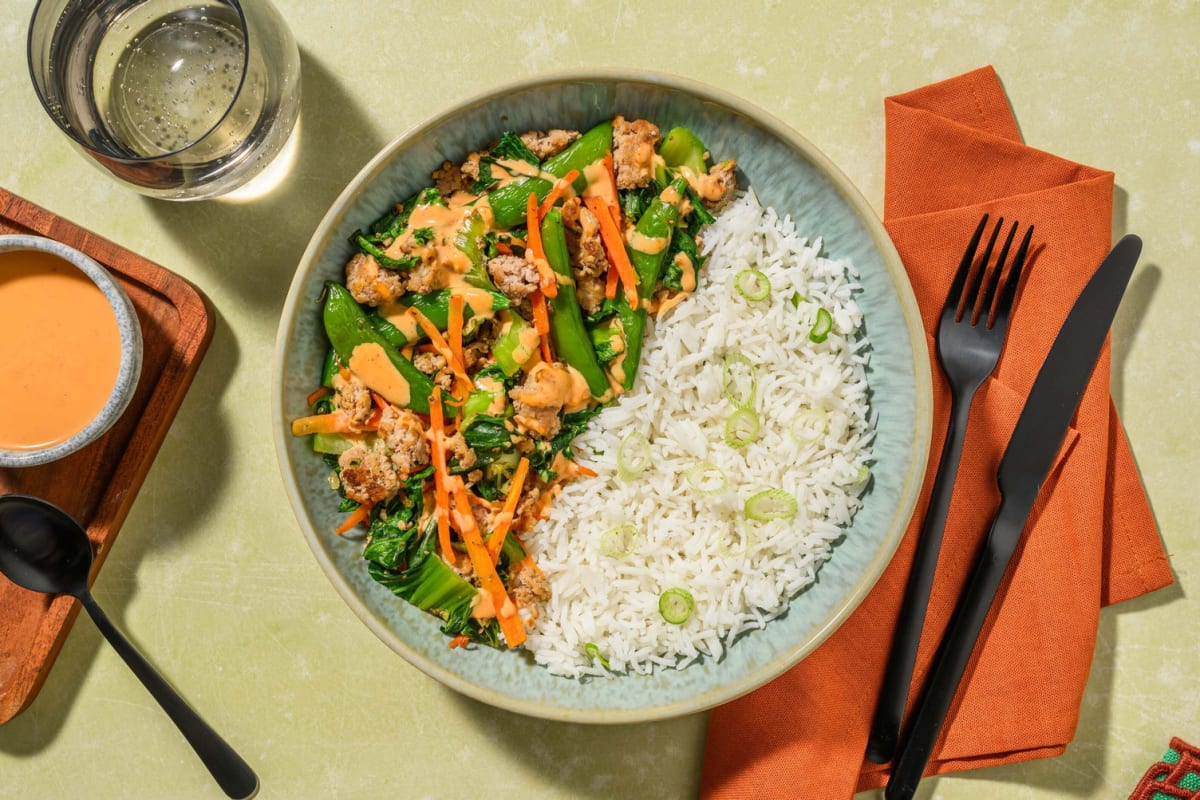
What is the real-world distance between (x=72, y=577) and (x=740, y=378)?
181 cm

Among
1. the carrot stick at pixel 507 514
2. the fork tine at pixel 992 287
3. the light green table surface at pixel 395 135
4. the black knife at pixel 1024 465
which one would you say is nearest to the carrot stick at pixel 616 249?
the carrot stick at pixel 507 514

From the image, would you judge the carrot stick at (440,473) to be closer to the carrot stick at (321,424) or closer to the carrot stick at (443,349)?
the carrot stick at (443,349)

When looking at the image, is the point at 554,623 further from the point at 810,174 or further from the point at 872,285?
the point at 810,174

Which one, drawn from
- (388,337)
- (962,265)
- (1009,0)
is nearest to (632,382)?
(388,337)

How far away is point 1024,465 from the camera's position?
82.0 inches

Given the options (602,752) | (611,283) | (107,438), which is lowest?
(602,752)

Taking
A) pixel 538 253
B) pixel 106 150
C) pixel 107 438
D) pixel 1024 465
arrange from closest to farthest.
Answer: pixel 538 253 → pixel 106 150 → pixel 1024 465 → pixel 107 438

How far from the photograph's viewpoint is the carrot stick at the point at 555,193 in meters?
1.88

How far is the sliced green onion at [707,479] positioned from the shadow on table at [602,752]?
720 mm

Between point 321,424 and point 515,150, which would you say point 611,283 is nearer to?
point 515,150

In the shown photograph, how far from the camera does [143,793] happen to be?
2.32m

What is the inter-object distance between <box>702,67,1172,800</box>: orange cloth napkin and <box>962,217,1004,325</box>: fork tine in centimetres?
7

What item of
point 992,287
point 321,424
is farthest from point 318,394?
point 992,287

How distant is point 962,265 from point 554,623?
137 centimetres
